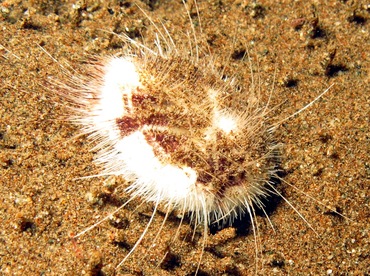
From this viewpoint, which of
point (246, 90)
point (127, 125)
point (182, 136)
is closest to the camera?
point (182, 136)

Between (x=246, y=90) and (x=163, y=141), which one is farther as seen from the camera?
(x=246, y=90)

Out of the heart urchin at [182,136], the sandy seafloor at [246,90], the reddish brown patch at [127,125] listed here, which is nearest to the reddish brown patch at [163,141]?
the heart urchin at [182,136]

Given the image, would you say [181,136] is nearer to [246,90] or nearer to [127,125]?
[127,125]

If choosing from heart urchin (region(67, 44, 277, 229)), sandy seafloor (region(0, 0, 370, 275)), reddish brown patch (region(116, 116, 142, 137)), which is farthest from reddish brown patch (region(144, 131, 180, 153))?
sandy seafloor (region(0, 0, 370, 275))

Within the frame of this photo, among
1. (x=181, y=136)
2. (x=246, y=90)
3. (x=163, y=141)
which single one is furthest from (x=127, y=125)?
(x=246, y=90)

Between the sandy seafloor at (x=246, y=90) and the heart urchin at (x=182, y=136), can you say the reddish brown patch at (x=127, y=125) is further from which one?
the sandy seafloor at (x=246, y=90)

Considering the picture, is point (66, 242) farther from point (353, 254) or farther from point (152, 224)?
point (353, 254)

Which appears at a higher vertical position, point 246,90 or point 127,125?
point 246,90

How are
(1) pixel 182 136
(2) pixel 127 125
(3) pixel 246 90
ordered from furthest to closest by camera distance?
(3) pixel 246 90 < (2) pixel 127 125 < (1) pixel 182 136

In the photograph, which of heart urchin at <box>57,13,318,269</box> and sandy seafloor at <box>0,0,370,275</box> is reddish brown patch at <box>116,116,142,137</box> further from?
sandy seafloor at <box>0,0,370,275</box>

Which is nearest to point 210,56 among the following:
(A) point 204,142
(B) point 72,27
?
(A) point 204,142
